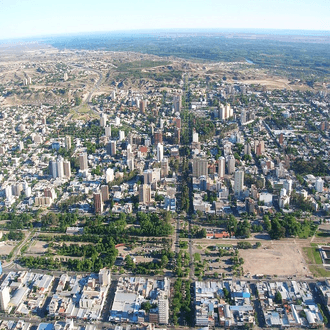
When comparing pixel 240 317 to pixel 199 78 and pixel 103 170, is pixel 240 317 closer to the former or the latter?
pixel 103 170

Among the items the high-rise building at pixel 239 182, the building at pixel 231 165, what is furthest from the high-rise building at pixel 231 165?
the high-rise building at pixel 239 182

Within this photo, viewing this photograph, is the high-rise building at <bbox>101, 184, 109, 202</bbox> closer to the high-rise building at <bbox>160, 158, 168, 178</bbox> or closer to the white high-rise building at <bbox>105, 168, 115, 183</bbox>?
the white high-rise building at <bbox>105, 168, 115, 183</bbox>

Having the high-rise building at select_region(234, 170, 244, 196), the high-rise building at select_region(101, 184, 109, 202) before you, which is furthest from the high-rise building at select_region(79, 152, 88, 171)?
the high-rise building at select_region(234, 170, 244, 196)

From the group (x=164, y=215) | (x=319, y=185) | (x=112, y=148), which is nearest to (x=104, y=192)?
(x=164, y=215)

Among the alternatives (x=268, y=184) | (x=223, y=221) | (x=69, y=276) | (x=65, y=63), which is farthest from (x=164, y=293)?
(x=65, y=63)

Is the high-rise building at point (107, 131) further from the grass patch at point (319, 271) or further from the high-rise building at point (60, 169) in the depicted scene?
the grass patch at point (319, 271)

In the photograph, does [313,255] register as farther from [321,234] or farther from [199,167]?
[199,167]

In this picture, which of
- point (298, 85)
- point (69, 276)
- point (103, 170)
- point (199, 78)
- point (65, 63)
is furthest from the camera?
point (65, 63)

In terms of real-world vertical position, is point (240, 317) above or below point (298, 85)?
below
